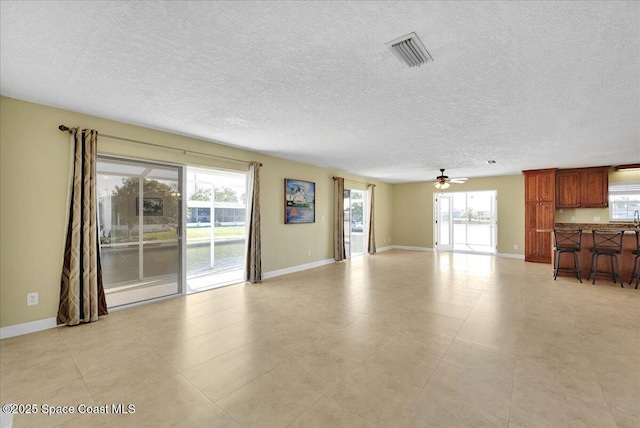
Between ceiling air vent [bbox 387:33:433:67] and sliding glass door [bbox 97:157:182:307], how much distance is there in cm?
382

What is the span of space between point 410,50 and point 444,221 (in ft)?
29.2

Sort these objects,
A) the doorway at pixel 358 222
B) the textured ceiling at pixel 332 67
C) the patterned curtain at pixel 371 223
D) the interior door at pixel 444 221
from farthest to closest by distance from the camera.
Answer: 1. the interior door at pixel 444 221
2. the patterned curtain at pixel 371 223
3. the doorway at pixel 358 222
4. the textured ceiling at pixel 332 67

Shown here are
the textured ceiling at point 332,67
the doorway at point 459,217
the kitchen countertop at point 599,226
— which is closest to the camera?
the textured ceiling at point 332,67

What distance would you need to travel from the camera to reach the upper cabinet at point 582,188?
691cm

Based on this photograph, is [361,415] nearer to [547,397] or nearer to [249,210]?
[547,397]

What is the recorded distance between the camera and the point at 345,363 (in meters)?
2.48

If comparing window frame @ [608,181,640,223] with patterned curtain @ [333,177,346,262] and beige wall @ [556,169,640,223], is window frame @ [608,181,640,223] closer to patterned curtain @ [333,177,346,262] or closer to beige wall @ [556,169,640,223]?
beige wall @ [556,169,640,223]

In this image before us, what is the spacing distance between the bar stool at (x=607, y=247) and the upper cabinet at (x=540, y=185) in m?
2.02

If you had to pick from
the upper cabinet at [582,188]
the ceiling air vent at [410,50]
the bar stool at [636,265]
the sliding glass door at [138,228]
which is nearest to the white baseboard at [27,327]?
the sliding glass door at [138,228]

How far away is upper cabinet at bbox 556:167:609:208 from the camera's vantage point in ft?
22.7

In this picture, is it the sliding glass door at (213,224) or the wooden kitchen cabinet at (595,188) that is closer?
the sliding glass door at (213,224)

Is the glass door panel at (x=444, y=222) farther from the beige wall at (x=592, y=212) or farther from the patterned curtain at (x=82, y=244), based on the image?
the patterned curtain at (x=82, y=244)

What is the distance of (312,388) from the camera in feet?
6.98

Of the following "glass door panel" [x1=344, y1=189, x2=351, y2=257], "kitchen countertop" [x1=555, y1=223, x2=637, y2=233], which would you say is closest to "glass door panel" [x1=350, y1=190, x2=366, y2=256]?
"glass door panel" [x1=344, y1=189, x2=351, y2=257]
